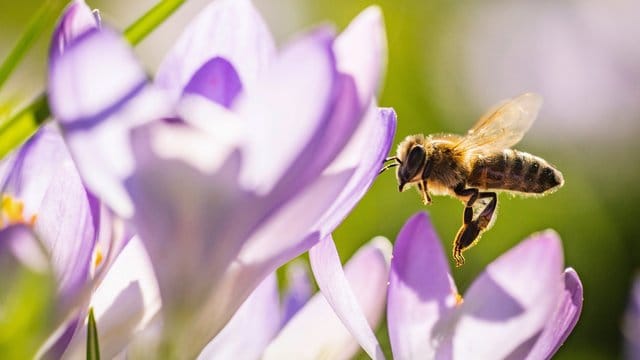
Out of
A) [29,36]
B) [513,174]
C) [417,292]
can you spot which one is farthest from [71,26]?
[513,174]

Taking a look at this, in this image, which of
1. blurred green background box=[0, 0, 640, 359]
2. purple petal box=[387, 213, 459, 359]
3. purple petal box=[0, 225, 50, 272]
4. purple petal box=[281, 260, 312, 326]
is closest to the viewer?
purple petal box=[0, 225, 50, 272]

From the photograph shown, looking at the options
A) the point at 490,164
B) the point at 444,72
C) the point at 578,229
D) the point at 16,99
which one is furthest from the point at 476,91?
the point at 16,99

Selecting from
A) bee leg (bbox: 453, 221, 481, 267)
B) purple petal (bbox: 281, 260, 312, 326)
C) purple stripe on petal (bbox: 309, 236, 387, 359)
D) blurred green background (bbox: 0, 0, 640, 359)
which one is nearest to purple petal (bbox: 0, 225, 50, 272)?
purple stripe on petal (bbox: 309, 236, 387, 359)

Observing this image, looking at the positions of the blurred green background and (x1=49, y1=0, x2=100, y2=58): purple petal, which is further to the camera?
the blurred green background

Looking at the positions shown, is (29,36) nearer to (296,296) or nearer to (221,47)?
(221,47)

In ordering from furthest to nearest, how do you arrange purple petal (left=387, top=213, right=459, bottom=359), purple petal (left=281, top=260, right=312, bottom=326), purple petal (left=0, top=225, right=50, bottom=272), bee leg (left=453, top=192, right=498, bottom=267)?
bee leg (left=453, top=192, right=498, bottom=267) → purple petal (left=281, top=260, right=312, bottom=326) → purple petal (left=387, top=213, right=459, bottom=359) → purple petal (left=0, top=225, right=50, bottom=272)

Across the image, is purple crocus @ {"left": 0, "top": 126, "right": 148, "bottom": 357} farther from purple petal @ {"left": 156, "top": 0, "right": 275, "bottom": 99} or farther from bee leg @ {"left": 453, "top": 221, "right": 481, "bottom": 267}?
bee leg @ {"left": 453, "top": 221, "right": 481, "bottom": 267}

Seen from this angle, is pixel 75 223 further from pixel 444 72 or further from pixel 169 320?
pixel 444 72

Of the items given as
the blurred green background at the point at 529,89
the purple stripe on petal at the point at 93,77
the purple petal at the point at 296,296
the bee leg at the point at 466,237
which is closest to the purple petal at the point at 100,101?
the purple stripe on petal at the point at 93,77
